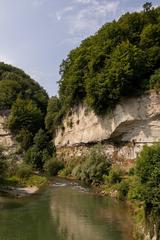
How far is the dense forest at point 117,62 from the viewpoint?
58.3 m

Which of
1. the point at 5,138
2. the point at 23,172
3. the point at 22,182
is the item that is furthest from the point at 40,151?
the point at 22,182

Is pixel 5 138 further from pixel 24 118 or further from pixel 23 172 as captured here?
pixel 23 172

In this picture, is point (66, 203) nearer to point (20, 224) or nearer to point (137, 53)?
point (20, 224)

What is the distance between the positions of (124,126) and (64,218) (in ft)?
81.7

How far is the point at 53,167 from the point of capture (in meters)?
74.5

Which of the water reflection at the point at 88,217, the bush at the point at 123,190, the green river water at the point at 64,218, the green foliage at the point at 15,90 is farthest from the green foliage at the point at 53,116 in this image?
the bush at the point at 123,190

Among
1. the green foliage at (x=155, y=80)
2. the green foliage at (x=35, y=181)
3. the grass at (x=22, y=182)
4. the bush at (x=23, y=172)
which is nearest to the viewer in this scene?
the grass at (x=22, y=182)

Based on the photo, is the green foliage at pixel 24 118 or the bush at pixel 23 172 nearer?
the bush at pixel 23 172

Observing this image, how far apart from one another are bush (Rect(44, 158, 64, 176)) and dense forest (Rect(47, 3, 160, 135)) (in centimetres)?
1108

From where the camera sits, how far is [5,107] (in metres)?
98.2

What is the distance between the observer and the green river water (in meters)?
32.7

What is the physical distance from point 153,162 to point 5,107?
71916 mm

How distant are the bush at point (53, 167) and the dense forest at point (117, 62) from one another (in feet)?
36.3

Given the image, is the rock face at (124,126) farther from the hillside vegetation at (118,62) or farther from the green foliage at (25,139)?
the green foliage at (25,139)
